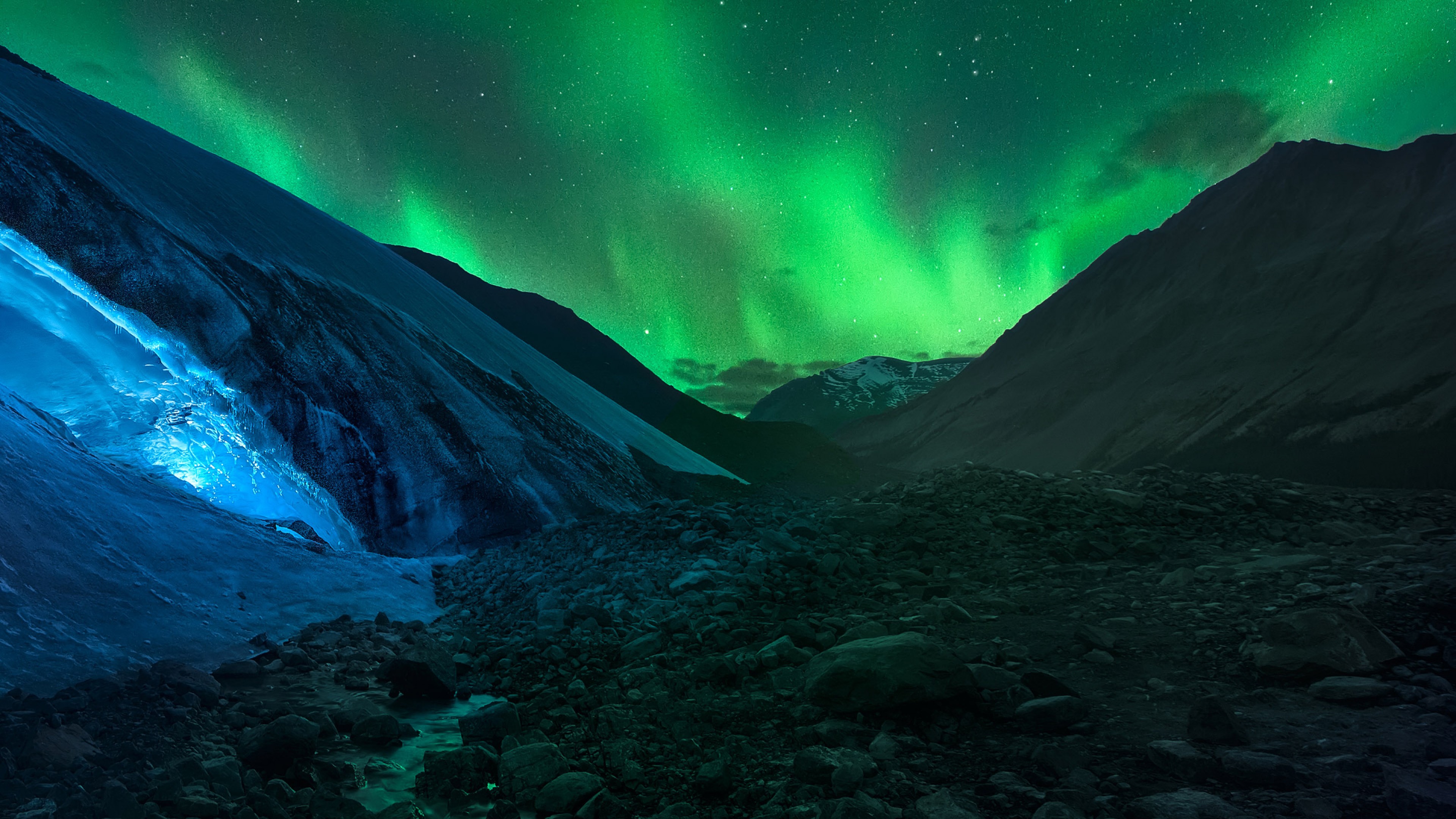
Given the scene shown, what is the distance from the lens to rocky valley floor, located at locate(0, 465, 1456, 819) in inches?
114

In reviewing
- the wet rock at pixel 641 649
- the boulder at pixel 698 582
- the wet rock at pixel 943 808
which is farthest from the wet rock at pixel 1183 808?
the boulder at pixel 698 582

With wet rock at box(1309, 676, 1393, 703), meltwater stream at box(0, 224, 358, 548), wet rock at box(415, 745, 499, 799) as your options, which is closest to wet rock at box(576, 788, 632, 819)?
wet rock at box(415, 745, 499, 799)

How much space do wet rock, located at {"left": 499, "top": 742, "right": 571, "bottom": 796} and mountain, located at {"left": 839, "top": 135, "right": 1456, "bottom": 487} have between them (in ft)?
134

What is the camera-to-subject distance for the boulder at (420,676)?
509 cm

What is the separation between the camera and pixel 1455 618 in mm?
4355

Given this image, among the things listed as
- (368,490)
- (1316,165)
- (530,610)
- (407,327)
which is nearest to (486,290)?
(407,327)

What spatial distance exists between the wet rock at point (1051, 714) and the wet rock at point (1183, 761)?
1.59 ft

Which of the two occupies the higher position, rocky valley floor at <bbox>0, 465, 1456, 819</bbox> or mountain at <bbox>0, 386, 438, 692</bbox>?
mountain at <bbox>0, 386, 438, 692</bbox>

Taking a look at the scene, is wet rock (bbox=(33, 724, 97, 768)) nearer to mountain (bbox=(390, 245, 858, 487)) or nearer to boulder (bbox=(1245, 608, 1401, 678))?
boulder (bbox=(1245, 608, 1401, 678))

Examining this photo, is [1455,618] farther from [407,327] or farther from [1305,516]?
[407,327]

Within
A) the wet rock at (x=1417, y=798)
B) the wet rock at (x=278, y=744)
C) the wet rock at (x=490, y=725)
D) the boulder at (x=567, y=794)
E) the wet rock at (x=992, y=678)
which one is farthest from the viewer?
the wet rock at (x=490, y=725)

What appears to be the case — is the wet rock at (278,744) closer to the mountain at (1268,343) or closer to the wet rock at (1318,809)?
the wet rock at (1318,809)

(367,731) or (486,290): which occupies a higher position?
(486,290)

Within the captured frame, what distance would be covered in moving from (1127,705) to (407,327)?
1873 cm
